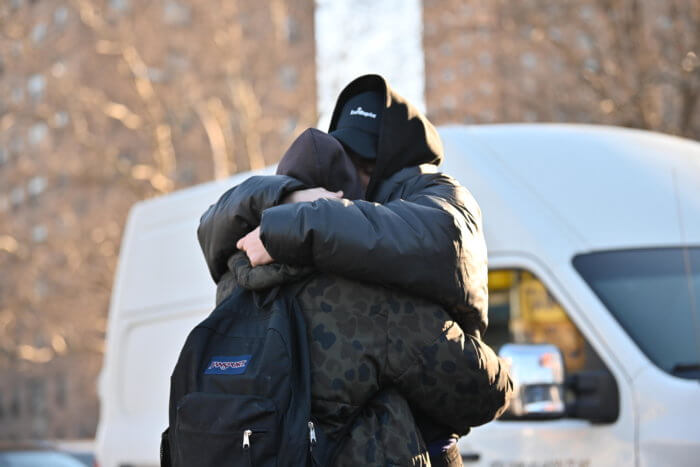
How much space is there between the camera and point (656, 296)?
4.03m

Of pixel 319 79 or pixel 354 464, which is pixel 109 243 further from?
pixel 354 464

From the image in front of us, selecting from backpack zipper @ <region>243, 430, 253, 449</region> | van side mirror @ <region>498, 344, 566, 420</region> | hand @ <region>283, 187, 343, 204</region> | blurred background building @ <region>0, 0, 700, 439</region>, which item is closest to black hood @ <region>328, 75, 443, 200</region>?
hand @ <region>283, 187, 343, 204</region>

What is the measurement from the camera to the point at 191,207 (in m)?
6.04

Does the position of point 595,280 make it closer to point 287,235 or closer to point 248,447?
point 287,235

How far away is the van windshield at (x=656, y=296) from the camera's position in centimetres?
386

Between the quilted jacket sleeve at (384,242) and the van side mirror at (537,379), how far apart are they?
134cm

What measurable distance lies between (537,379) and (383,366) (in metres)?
1.63

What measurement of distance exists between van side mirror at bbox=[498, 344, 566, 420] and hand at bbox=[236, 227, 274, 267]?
4.52 feet

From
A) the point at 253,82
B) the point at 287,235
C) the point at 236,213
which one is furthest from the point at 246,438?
the point at 253,82

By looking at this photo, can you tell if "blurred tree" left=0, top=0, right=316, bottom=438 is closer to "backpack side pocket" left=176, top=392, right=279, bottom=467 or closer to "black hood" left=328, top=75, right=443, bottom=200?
"black hood" left=328, top=75, right=443, bottom=200

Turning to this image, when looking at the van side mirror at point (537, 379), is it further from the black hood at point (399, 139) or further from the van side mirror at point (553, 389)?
the black hood at point (399, 139)

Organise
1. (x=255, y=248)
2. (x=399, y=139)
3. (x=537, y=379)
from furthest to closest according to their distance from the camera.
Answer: (x=537, y=379) → (x=399, y=139) → (x=255, y=248)

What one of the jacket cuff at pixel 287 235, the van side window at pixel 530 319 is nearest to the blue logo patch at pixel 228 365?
the jacket cuff at pixel 287 235

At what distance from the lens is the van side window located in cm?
404
